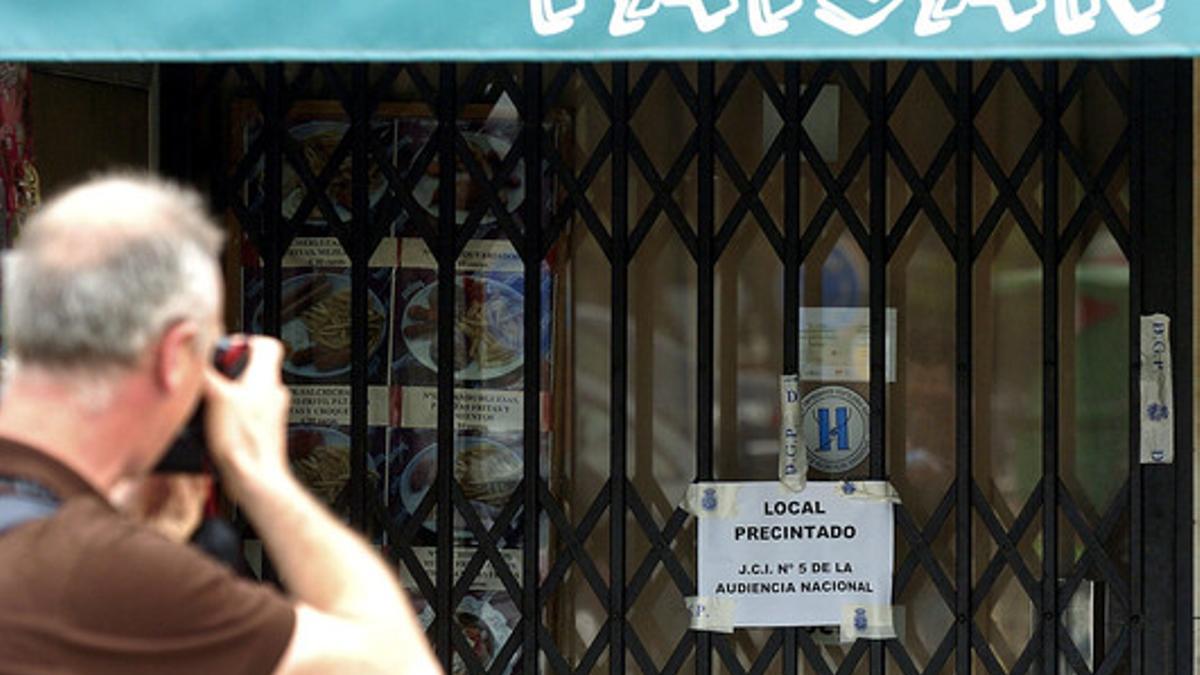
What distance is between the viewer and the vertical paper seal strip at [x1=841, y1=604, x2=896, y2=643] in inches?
233

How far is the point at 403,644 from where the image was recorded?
2.38 metres

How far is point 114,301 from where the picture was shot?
7.29ft

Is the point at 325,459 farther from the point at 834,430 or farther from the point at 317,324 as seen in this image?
the point at 834,430

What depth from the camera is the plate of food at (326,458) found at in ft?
20.2

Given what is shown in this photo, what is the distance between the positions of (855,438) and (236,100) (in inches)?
86.5

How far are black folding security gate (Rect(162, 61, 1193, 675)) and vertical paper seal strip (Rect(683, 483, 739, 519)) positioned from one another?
0.06m

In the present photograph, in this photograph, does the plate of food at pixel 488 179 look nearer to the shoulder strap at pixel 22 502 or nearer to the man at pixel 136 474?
the man at pixel 136 474

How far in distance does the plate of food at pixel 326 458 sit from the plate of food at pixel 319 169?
0.67 meters

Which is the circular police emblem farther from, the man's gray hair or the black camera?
the man's gray hair

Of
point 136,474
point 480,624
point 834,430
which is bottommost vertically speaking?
point 480,624

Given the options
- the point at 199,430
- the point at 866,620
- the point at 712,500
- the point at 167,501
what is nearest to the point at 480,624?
the point at 712,500

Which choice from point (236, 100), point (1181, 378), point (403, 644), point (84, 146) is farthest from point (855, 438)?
point (403, 644)

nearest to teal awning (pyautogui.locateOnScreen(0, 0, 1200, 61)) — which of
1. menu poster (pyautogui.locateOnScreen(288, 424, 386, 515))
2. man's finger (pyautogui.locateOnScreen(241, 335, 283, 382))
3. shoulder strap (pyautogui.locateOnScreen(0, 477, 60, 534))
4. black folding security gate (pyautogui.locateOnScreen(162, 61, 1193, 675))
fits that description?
black folding security gate (pyautogui.locateOnScreen(162, 61, 1193, 675))

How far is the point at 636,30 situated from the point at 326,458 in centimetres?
226
